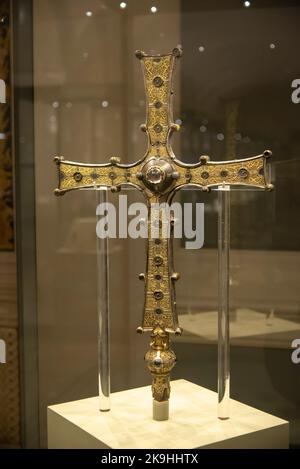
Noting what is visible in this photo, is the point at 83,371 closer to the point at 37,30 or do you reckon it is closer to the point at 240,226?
the point at 240,226

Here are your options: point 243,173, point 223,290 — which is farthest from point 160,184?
point 223,290

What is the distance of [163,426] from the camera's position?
167 centimetres

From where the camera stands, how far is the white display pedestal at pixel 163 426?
1576mm

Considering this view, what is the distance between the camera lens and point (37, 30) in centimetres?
236

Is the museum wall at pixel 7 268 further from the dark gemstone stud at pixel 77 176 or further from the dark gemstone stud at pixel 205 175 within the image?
the dark gemstone stud at pixel 205 175

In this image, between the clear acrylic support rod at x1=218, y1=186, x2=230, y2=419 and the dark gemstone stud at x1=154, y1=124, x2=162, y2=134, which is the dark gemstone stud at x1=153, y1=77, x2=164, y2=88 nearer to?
the dark gemstone stud at x1=154, y1=124, x2=162, y2=134

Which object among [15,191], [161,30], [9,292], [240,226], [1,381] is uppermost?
[161,30]

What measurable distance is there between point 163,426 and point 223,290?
42cm

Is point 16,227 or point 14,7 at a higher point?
point 14,7

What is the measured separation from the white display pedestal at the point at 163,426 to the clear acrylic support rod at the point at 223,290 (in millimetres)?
72

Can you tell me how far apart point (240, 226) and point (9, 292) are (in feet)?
3.27

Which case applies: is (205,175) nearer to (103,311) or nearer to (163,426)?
(103,311)

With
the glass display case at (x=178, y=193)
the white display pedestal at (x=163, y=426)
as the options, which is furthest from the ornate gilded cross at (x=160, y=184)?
the glass display case at (x=178, y=193)
